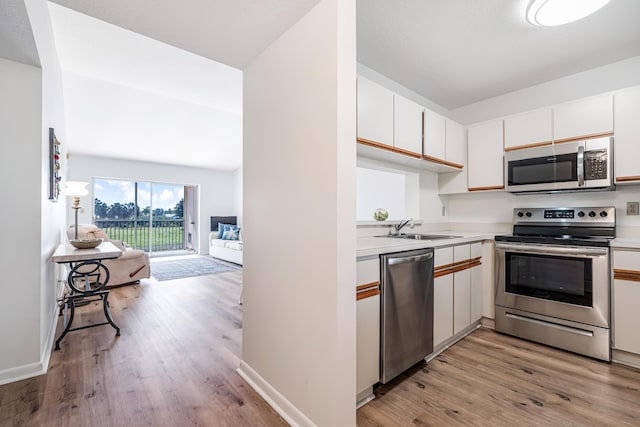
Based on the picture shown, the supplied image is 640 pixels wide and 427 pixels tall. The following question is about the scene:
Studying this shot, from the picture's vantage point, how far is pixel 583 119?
2523 mm

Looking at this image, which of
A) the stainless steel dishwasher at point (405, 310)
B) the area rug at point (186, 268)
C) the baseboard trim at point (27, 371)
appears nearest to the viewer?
the stainless steel dishwasher at point (405, 310)

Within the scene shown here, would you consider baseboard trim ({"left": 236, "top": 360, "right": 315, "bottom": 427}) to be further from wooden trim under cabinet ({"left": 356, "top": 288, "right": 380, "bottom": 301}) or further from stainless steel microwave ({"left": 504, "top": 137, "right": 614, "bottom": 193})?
stainless steel microwave ({"left": 504, "top": 137, "right": 614, "bottom": 193})

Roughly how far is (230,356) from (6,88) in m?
2.44

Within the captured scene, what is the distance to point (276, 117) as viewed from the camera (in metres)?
1.70

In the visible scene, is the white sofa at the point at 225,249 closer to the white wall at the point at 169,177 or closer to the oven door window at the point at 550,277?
the white wall at the point at 169,177

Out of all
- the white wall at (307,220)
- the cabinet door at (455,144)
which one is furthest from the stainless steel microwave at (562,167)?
the white wall at (307,220)

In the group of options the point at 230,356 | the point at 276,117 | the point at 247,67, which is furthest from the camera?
the point at 230,356

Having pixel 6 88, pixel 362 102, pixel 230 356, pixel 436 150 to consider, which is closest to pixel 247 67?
pixel 362 102

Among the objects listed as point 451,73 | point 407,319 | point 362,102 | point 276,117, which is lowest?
point 407,319

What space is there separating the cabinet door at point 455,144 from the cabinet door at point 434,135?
86mm

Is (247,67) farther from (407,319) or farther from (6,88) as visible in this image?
(407,319)

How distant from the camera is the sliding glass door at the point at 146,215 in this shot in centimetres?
682

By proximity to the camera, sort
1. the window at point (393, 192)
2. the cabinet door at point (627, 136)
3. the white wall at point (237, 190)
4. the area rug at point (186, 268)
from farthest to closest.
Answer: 1. the white wall at point (237, 190)
2. the area rug at point (186, 268)
3. the window at point (393, 192)
4. the cabinet door at point (627, 136)

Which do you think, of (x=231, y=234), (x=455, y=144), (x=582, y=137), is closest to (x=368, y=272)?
(x=455, y=144)
